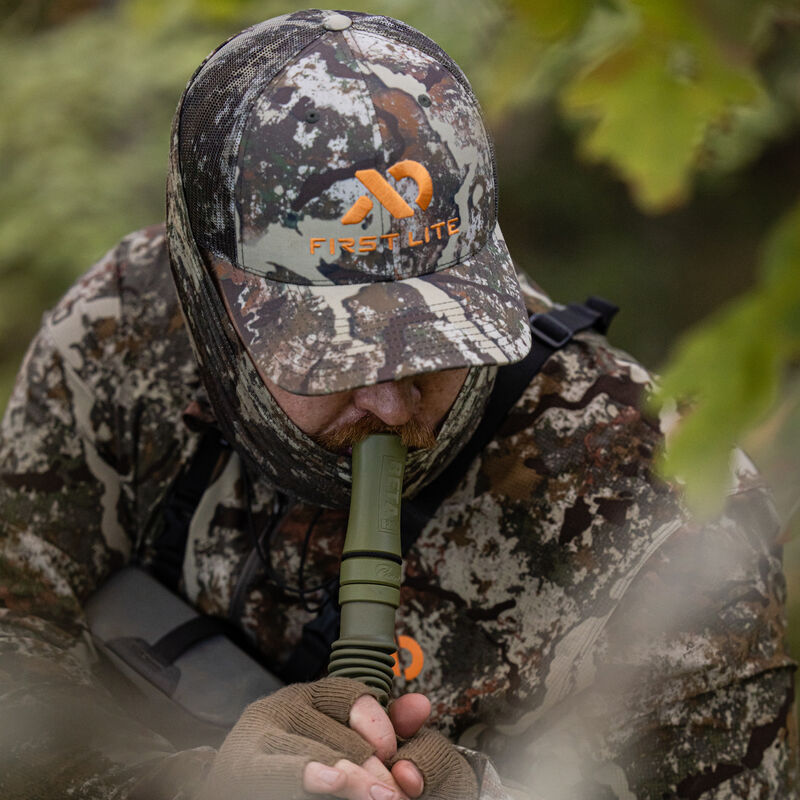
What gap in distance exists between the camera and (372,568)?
72.0 inches

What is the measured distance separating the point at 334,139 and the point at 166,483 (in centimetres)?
103

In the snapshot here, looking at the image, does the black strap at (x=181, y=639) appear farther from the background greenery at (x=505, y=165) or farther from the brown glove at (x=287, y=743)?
the background greenery at (x=505, y=165)

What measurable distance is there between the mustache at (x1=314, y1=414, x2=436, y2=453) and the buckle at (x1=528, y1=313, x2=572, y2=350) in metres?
0.41

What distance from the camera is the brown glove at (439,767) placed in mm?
1660

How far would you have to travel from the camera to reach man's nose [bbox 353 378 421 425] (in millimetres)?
1868

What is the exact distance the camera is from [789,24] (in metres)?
1.25

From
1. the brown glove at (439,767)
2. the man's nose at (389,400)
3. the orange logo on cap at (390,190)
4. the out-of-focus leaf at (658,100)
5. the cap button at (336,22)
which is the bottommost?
the brown glove at (439,767)

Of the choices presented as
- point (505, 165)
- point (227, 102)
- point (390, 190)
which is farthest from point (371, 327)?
point (505, 165)

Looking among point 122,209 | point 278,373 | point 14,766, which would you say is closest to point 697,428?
point 278,373

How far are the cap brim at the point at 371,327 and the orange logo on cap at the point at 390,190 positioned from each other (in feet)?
0.42

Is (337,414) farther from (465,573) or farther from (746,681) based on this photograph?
(746,681)

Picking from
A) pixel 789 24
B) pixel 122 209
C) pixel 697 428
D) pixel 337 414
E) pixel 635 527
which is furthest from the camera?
pixel 122 209

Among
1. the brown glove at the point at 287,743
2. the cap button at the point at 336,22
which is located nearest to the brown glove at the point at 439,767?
the brown glove at the point at 287,743

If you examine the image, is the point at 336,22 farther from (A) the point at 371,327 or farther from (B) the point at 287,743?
(B) the point at 287,743
